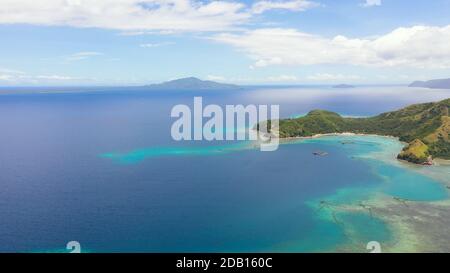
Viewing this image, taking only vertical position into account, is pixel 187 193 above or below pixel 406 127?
below

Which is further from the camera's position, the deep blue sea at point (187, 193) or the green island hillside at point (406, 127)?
the green island hillside at point (406, 127)

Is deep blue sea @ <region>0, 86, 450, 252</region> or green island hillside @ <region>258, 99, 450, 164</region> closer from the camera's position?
deep blue sea @ <region>0, 86, 450, 252</region>

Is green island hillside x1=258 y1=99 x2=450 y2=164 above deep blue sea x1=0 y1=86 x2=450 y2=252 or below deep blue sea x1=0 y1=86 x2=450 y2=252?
above

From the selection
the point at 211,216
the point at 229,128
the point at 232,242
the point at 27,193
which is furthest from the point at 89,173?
the point at 229,128
